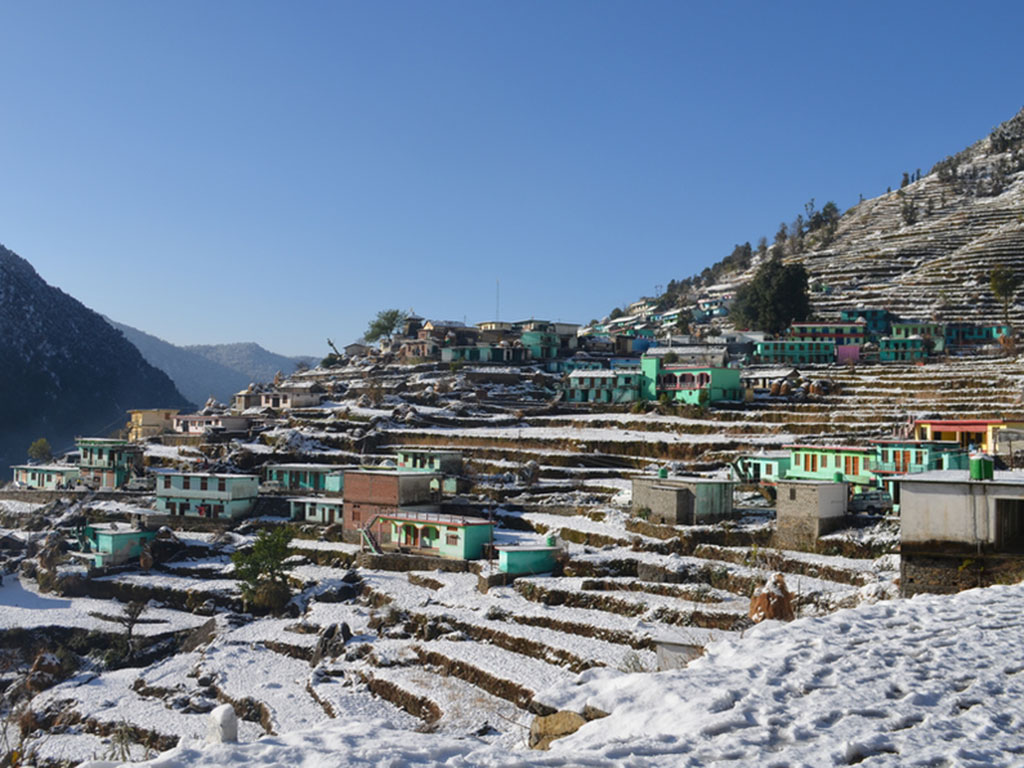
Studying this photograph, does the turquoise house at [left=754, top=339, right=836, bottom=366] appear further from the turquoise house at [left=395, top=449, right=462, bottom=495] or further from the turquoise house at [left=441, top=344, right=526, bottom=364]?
the turquoise house at [left=395, top=449, right=462, bottom=495]

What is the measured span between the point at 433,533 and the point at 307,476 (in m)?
12.3

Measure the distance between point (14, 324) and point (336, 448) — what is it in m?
83.2

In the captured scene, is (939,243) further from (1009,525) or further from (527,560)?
(1009,525)

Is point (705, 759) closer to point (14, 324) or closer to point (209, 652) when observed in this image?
point (209, 652)

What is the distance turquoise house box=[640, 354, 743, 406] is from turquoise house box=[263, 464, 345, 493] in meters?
19.4

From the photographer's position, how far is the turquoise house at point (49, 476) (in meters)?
Answer: 47.9

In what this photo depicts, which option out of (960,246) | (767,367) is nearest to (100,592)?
(767,367)

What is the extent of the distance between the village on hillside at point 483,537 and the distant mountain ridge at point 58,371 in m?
55.4

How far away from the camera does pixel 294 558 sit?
3309cm

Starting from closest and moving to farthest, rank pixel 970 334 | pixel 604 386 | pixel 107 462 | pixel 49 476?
pixel 107 462
pixel 49 476
pixel 604 386
pixel 970 334

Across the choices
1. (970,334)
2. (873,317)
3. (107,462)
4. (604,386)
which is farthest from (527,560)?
(970,334)

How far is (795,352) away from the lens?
5928cm

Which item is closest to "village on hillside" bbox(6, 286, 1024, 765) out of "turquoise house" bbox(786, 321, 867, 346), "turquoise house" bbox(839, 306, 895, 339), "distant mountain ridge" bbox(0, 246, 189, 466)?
"turquoise house" bbox(786, 321, 867, 346)

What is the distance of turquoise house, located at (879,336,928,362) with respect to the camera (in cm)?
5625
